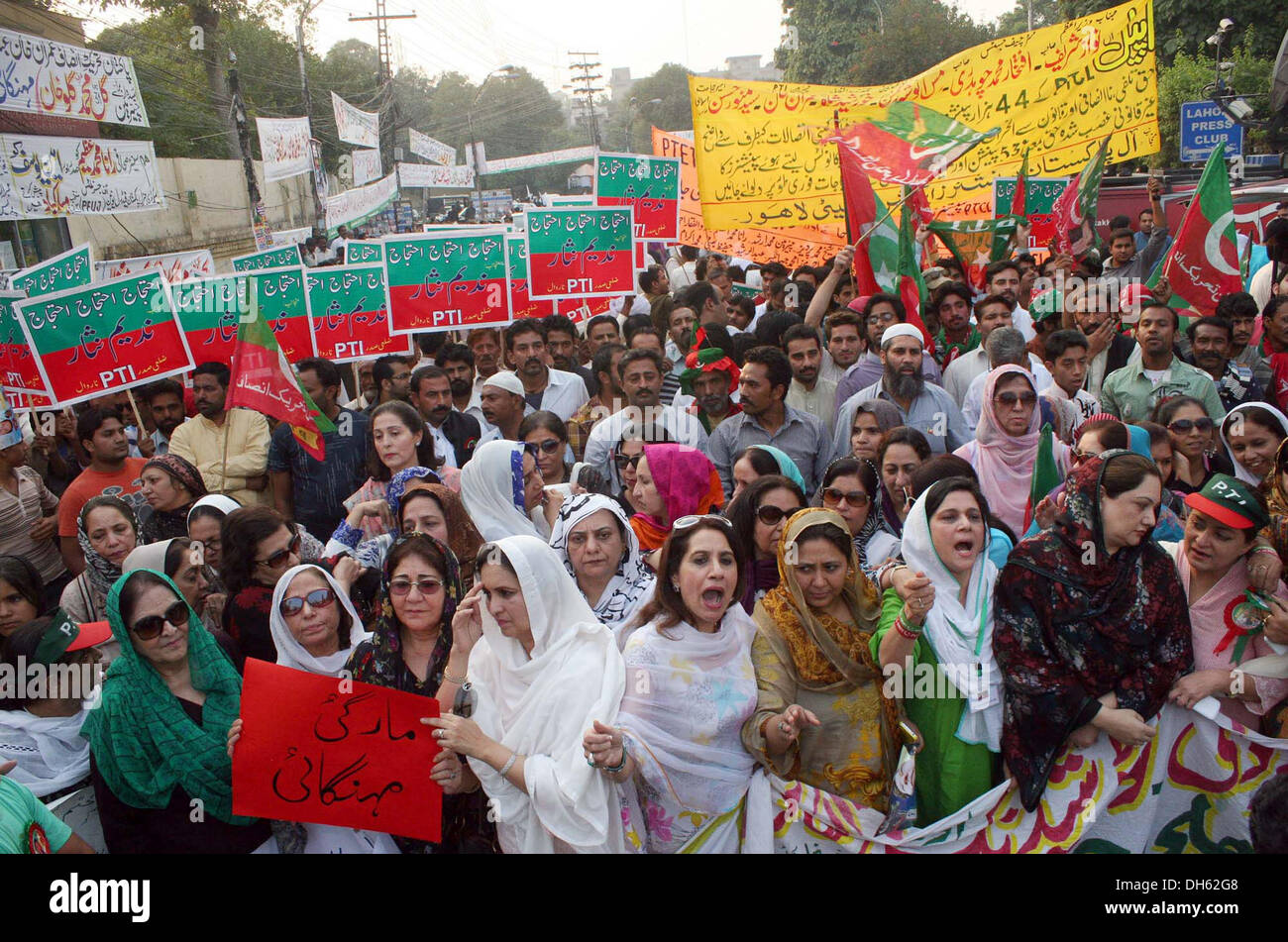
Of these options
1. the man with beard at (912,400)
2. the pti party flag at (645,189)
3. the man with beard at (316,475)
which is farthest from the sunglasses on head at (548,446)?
the pti party flag at (645,189)

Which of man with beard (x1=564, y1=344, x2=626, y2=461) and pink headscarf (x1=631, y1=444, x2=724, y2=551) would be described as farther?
man with beard (x1=564, y1=344, x2=626, y2=461)

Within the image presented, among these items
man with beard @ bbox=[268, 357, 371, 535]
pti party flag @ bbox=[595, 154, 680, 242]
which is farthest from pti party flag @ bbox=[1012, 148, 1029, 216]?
man with beard @ bbox=[268, 357, 371, 535]

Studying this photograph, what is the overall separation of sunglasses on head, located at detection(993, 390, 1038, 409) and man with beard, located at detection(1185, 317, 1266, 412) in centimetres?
185

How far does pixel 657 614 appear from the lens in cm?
292

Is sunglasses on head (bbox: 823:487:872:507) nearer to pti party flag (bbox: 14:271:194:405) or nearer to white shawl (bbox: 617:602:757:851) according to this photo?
white shawl (bbox: 617:602:757:851)

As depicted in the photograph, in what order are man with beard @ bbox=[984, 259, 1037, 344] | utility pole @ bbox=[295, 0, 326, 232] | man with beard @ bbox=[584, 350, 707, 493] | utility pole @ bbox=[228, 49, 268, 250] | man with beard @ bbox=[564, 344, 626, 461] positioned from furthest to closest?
1. utility pole @ bbox=[295, 0, 326, 232]
2. utility pole @ bbox=[228, 49, 268, 250]
3. man with beard @ bbox=[984, 259, 1037, 344]
4. man with beard @ bbox=[564, 344, 626, 461]
5. man with beard @ bbox=[584, 350, 707, 493]

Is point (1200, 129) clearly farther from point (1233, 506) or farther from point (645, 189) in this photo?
point (1233, 506)

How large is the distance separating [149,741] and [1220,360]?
17.8 ft

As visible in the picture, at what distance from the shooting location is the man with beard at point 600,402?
6062 mm

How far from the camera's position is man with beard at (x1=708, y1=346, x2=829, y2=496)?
201 inches

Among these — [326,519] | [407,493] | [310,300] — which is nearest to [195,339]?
[310,300]
